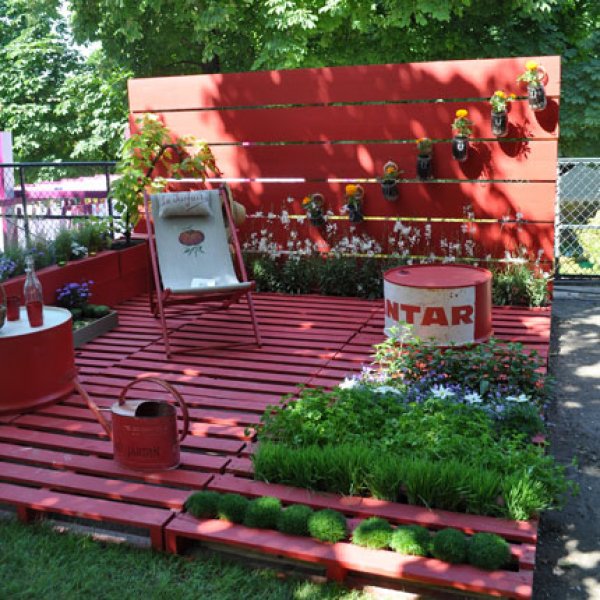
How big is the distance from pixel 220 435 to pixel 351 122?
4.10m

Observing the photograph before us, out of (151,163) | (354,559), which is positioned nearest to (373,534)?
(354,559)

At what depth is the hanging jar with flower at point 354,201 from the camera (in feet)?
23.3

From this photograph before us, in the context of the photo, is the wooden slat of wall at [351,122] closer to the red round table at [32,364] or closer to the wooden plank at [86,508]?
the red round table at [32,364]

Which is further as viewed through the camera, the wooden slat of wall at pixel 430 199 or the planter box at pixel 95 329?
the wooden slat of wall at pixel 430 199

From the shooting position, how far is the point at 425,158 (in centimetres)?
684

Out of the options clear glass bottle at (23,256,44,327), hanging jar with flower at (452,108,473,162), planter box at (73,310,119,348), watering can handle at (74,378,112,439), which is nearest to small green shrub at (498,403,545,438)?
watering can handle at (74,378,112,439)

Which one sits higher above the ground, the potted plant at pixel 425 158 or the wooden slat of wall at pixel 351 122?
the wooden slat of wall at pixel 351 122

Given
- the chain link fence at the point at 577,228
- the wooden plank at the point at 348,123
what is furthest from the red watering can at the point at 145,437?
the chain link fence at the point at 577,228

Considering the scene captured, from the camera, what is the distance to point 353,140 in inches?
285

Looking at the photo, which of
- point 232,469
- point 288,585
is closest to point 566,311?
point 232,469

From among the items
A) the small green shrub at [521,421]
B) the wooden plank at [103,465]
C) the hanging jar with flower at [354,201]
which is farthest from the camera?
the hanging jar with flower at [354,201]

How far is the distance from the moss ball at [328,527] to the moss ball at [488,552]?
487 mm

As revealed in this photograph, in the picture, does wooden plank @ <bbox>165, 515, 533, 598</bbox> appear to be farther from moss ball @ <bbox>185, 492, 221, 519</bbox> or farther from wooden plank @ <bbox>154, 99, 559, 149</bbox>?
wooden plank @ <bbox>154, 99, 559, 149</bbox>

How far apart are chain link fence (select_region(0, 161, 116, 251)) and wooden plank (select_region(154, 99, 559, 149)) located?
110 cm
